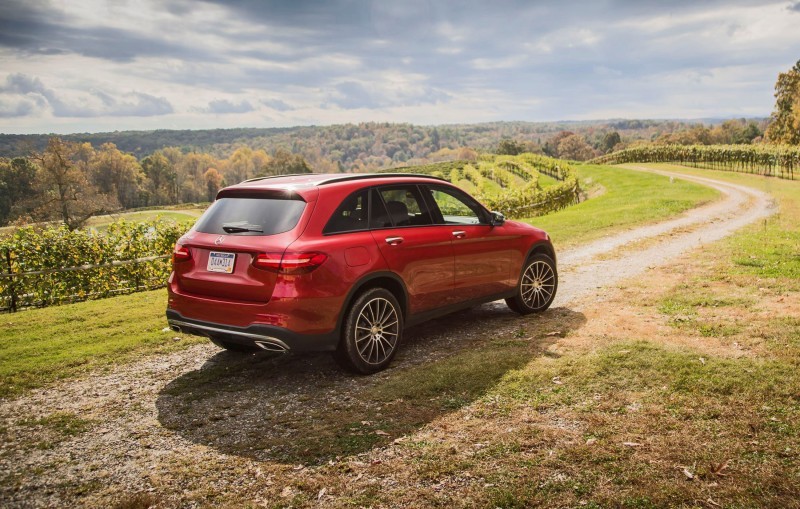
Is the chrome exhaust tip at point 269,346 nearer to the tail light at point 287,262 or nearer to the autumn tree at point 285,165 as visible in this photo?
the tail light at point 287,262

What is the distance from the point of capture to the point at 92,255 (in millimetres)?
12852

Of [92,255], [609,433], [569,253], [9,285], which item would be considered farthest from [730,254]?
[9,285]

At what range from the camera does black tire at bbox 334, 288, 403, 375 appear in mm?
5820

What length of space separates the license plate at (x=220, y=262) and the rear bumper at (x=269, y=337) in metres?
0.52

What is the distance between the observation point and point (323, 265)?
5.45m

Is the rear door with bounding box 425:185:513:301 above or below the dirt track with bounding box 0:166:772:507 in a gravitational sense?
above

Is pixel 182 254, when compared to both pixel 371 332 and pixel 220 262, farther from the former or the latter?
pixel 371 332

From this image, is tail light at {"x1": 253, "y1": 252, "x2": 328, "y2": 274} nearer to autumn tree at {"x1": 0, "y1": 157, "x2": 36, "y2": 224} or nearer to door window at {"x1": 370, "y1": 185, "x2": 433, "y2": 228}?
door window at {"x1": 370, "y1": 185, "x2": 433, "y2": 228}

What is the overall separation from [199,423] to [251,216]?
1.96 meters

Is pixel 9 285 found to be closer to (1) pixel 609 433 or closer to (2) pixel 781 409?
(1) pixel 609 433

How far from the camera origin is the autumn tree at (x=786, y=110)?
77938 millimetres

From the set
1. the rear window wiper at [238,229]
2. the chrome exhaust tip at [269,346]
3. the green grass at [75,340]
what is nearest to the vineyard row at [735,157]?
the green grass at [75,340]

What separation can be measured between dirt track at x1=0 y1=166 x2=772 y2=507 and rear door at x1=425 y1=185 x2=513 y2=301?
652 mm

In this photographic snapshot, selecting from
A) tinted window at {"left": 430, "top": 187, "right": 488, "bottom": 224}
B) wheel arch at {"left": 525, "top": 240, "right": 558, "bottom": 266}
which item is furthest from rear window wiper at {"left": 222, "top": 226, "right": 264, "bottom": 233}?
wheel arch at {"left": 525, "top": 240, "right": 558, "bottom": 266}
